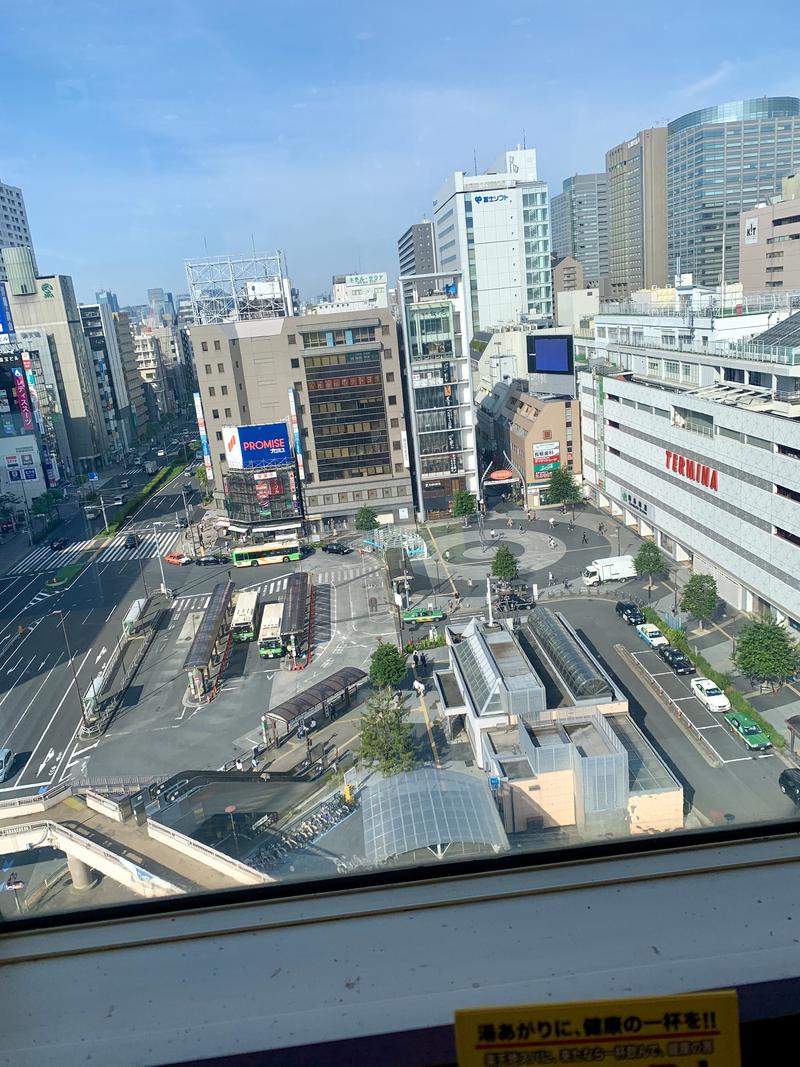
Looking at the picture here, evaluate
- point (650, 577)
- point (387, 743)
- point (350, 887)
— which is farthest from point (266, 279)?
point (350, 887)

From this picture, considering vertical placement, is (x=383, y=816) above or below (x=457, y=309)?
below

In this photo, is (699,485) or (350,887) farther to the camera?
(699,485)

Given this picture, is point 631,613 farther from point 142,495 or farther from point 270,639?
point 142,495

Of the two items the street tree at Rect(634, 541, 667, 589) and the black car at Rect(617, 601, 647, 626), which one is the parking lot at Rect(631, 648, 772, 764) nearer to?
the black car at Rect(617, 601, 647, 626)

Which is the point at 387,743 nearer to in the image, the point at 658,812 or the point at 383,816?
the point at 383,816

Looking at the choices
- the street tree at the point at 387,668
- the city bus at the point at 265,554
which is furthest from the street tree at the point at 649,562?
the city bus at the point at 265,554

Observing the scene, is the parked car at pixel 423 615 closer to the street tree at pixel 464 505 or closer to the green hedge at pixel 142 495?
the street tree at pixel 464 505
